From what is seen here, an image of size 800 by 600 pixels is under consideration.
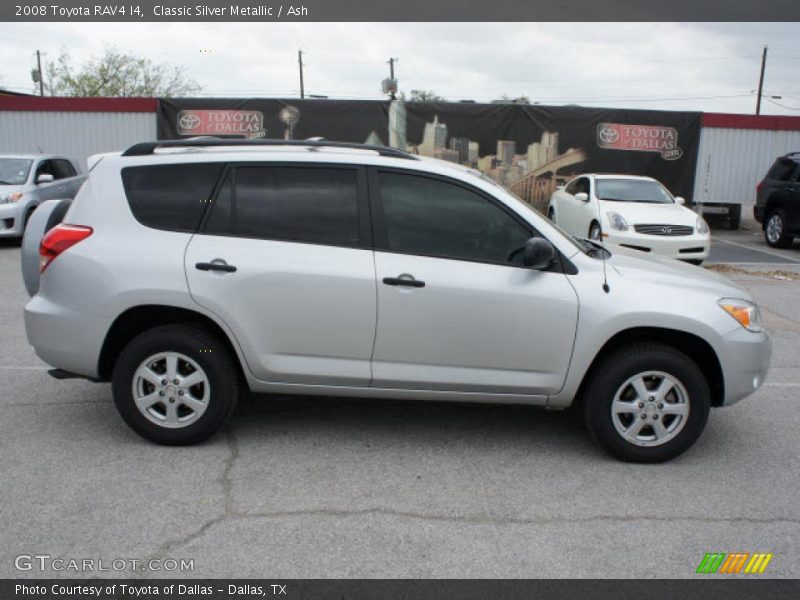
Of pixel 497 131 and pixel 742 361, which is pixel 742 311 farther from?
pixel 497 131

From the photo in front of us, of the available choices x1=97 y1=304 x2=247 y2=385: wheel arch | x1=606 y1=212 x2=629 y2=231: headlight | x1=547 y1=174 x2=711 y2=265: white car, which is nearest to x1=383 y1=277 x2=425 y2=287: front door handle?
x1=97 y1=304 x2=247 y2=385: wheel arch

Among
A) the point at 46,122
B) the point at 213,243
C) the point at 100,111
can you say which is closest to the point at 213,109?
the point at 100,111

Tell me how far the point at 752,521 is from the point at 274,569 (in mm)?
2346

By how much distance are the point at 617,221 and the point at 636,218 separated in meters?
0.29

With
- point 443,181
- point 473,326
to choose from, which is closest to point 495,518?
point 473,326

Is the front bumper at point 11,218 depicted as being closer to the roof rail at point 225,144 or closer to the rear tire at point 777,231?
the roof rail at point 225,144

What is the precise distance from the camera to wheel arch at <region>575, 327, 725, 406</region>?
4281 mm

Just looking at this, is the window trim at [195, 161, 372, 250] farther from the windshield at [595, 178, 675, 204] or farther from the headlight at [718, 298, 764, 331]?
the windshield at [595, 178, 675, 204]

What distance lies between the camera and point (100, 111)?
62.1ft

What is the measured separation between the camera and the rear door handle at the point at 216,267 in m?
4.19

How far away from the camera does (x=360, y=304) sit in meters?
4.18

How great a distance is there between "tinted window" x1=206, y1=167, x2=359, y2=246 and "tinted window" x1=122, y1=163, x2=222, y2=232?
0.38 feet

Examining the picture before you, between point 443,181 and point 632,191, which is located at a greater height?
point 443,181

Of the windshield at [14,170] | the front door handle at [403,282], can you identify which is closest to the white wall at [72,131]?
the windshield at [14,170]
